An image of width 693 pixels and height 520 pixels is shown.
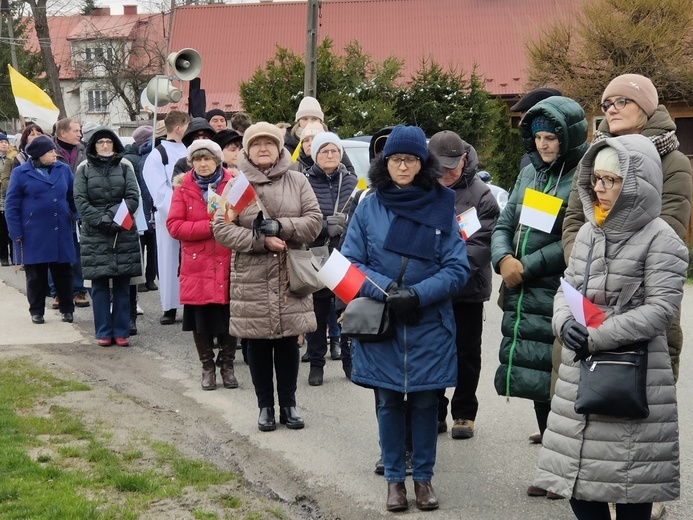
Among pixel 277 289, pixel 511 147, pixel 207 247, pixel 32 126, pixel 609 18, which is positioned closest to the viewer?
pixel 277 289

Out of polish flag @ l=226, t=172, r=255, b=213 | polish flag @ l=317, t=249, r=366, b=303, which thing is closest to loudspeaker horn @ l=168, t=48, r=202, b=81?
polish flag @ l=226, t=172, r=255, b=213

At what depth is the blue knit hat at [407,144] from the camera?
5676 mm

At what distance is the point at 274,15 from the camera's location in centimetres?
4553

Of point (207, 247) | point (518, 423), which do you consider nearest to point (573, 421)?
point (518, 423)

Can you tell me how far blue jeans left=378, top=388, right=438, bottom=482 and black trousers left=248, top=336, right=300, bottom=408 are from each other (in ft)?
5.92

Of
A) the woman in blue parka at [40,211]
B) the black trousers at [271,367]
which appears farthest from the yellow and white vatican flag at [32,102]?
the black trousers at [271,367]

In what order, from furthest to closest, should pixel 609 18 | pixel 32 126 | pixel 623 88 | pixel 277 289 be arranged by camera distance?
pixel 609 18
pixel 32 126
pixel 277 289
pixel 623 88

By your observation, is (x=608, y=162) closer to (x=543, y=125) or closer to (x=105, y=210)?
(x=543, y=125)

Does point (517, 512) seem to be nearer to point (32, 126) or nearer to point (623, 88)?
point (623, 88)

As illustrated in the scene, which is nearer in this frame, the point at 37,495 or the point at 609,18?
the point at 37,495

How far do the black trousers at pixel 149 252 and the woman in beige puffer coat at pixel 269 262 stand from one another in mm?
6327

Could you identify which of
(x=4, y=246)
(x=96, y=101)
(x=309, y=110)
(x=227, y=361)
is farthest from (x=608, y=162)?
(x=96, y=101)

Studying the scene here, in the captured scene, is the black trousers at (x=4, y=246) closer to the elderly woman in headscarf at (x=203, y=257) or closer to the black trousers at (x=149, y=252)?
the black trousers at (x=149, y=252)

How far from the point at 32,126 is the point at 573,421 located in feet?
32.4
